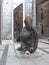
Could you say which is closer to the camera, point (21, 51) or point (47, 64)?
point (47, 64)

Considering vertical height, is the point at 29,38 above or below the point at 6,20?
below

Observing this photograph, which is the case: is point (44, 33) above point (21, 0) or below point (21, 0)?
below

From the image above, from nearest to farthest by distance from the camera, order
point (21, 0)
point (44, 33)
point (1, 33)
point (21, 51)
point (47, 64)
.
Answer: point (47, 64), point (21, 51), point (1, 33), point (21, 0), point (44, 33)

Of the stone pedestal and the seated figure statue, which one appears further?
the stone pedestal

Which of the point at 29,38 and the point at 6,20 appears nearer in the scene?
the point at 29,38

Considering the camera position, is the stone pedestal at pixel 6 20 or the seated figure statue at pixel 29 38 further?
the stone pedestal at pixel 6 20

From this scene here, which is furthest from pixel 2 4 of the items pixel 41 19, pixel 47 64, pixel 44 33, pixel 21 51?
pixel 41 19

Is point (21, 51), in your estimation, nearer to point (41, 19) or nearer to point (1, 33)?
point (1, 33)

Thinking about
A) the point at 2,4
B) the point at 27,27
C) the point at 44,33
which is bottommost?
the point at 44,33

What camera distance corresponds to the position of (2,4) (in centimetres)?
2070

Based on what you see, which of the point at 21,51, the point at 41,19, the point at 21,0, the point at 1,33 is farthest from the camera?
the point at 41,19

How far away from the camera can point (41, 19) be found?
5109 cm

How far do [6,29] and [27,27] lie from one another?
10634 millimetres

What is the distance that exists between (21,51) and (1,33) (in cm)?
993
